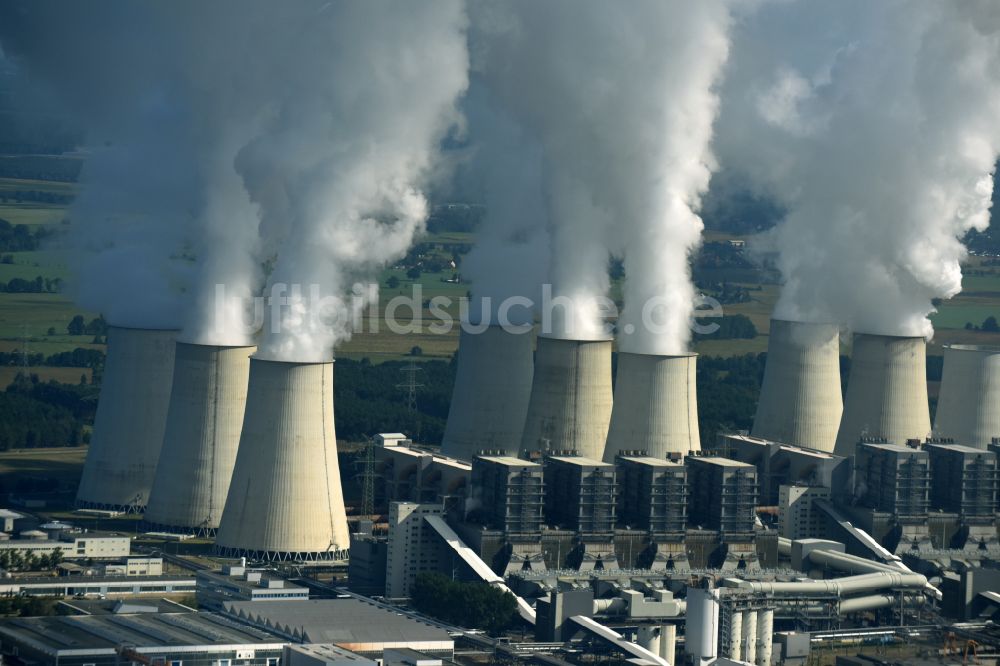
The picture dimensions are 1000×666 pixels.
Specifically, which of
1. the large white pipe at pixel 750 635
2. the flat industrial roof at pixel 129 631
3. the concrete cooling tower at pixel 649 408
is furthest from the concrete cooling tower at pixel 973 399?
the flat industrial roof at pixel 129 631

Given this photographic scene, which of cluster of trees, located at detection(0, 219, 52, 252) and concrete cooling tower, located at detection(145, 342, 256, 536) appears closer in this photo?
concrete cooling tower, located at detection(145, 342, 256, 536)

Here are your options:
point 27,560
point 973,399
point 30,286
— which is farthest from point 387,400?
point 27,560

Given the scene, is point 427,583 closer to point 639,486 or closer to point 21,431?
point 639,486

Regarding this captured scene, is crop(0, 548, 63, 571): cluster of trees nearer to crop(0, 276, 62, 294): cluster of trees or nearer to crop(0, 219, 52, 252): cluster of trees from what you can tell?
crop(0, 276, 62, 294): cluster of trees

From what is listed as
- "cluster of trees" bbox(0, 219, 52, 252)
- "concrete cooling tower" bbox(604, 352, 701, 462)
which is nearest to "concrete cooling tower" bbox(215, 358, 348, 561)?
"concrete cooling tower" bbox(604, 352, 701, 462)

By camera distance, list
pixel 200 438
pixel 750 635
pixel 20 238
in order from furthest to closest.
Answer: pixel 20 238
pixel 200 438
pixel 750 635

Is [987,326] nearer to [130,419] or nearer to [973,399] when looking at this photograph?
[973,399]
